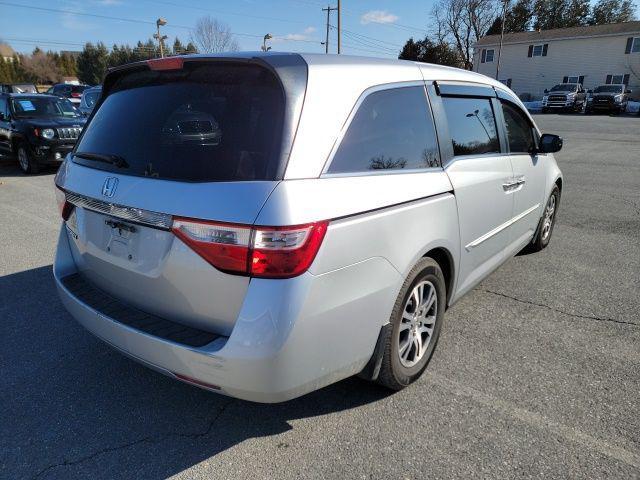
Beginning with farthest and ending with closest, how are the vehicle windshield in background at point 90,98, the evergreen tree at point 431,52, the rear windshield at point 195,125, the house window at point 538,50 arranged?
the evergreen tree at point 431,52 → the house window at point 538,50 → the vehicle windshield in background at point 90,98 → the rear windshield at point 195,125

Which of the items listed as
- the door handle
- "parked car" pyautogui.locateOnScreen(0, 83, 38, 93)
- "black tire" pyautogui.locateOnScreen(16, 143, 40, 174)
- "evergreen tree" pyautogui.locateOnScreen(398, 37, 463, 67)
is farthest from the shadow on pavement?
"evergreen tree" pyautogui.locateOnScreen(398, 37, 463, 67)

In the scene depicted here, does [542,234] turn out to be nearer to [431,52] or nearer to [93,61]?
[431,52]

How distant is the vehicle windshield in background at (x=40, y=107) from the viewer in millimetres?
11000

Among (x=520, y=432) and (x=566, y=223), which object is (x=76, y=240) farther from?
(x=566, y=223)

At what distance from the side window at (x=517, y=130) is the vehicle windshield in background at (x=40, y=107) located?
35.2ft

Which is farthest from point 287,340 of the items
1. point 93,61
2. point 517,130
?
point 93,61

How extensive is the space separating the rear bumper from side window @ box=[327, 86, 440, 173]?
513 millimetres

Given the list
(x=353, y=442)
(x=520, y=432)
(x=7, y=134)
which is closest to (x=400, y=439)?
(x=353, y=442)

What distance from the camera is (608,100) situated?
3469 centimetres

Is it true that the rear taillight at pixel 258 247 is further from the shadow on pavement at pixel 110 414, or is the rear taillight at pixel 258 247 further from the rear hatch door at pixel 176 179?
the shadow on pavement at pixel 110 414

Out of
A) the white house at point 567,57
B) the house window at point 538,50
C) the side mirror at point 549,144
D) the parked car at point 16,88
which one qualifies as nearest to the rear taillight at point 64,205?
the side mirror at point 549,144

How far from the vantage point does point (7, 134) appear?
36.0 ft

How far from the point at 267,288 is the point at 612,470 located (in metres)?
1.84

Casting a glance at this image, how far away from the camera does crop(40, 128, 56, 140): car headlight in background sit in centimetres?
1002
